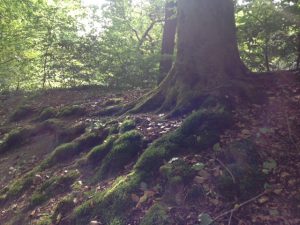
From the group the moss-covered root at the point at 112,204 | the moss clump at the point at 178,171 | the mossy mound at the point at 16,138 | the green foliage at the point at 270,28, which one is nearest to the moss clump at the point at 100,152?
the moss-covered root at the point at 112,204

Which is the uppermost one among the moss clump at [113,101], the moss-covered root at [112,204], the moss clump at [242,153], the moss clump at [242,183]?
the moss clump at [113,101]

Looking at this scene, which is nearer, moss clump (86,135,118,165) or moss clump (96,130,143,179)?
moss clump (96,130,143,179)

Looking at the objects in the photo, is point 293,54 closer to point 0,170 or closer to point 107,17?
point 0,170

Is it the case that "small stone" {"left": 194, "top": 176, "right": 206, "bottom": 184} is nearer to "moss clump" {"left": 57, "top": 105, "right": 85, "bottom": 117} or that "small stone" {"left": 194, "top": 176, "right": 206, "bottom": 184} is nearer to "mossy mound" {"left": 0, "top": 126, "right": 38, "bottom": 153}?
"moss clump" {"left": 57, "top": 105, "right": 85, "bottom": 117}

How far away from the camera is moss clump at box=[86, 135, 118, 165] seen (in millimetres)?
5906

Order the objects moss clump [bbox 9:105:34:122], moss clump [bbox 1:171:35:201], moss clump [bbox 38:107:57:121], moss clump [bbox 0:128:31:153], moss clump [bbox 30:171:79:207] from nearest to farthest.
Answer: moss clump [bbox 30:171:79:207] < moss clump [bbox 1:171:35:201] < moss clump [bbox 0:128:31:153] < moss clump [bbox 38:107:57:121] < moss clump [bbox 9:105:34:122]

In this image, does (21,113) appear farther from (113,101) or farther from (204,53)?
(204,53)

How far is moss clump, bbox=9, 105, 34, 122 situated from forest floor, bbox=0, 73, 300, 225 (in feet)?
4.84

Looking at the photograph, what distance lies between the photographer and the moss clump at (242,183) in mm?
3889

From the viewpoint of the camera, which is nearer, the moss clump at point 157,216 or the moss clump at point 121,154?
the moss clump at point 157,216

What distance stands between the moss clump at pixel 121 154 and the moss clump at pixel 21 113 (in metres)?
5.35

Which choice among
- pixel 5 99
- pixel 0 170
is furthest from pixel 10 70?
pixel 0 170

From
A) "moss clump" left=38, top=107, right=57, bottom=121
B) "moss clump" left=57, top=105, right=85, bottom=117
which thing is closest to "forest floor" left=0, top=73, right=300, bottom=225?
"moss clump" left=57, top=105, right=85, bottom=117

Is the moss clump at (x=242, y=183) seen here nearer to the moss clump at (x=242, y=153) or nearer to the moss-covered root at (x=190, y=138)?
the moss clump at (x=242, y=153)
